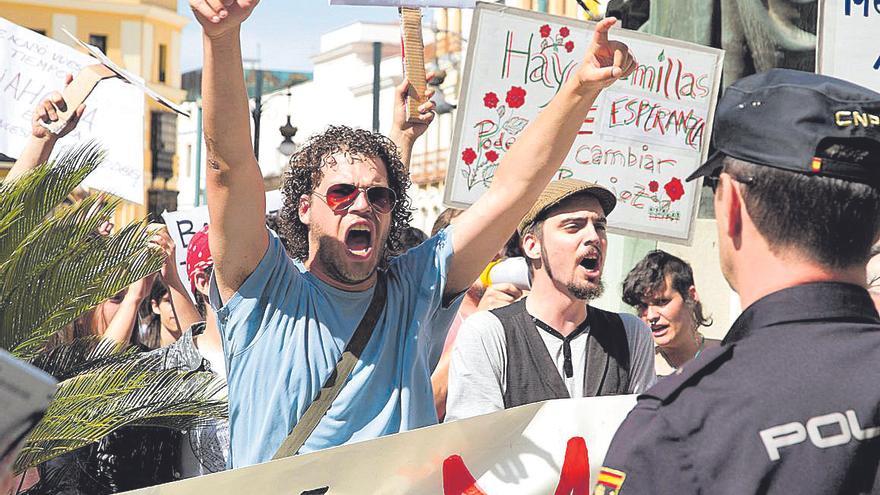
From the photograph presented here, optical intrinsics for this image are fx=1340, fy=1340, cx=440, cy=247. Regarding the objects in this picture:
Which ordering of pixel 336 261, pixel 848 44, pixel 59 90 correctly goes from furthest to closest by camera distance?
pixel 59 90
pixel 848 44
pixel 336 261

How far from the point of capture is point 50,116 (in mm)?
5645

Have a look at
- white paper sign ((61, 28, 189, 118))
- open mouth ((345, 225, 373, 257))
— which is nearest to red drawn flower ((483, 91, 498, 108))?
white paper sign ((61, 28, 189, 118))

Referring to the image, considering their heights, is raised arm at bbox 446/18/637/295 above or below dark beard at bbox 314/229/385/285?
above

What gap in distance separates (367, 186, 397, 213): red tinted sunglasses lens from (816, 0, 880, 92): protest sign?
100 inches

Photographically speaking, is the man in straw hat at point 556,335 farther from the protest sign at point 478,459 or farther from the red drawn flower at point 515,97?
the red drawn flower at point 515,97

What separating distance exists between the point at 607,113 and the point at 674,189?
0.45 metres

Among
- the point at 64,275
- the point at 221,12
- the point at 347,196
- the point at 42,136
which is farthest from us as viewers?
the point at 42,136

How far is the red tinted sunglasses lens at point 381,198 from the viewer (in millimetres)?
3611

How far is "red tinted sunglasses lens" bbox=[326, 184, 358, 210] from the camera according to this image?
359 centimetres

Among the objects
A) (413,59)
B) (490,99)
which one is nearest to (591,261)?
(413,59)

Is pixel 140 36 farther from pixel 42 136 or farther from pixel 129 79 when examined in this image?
pixel 42 136

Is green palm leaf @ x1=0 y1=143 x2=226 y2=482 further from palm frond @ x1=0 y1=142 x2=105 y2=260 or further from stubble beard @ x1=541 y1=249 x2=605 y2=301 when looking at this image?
stubble beard @ x1=541 y1=249 x2=605 y2=301

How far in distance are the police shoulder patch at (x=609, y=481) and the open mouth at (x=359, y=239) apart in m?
1.71

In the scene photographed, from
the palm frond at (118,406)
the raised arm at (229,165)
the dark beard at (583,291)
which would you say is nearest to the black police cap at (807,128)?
the raised arm at (229,165)
